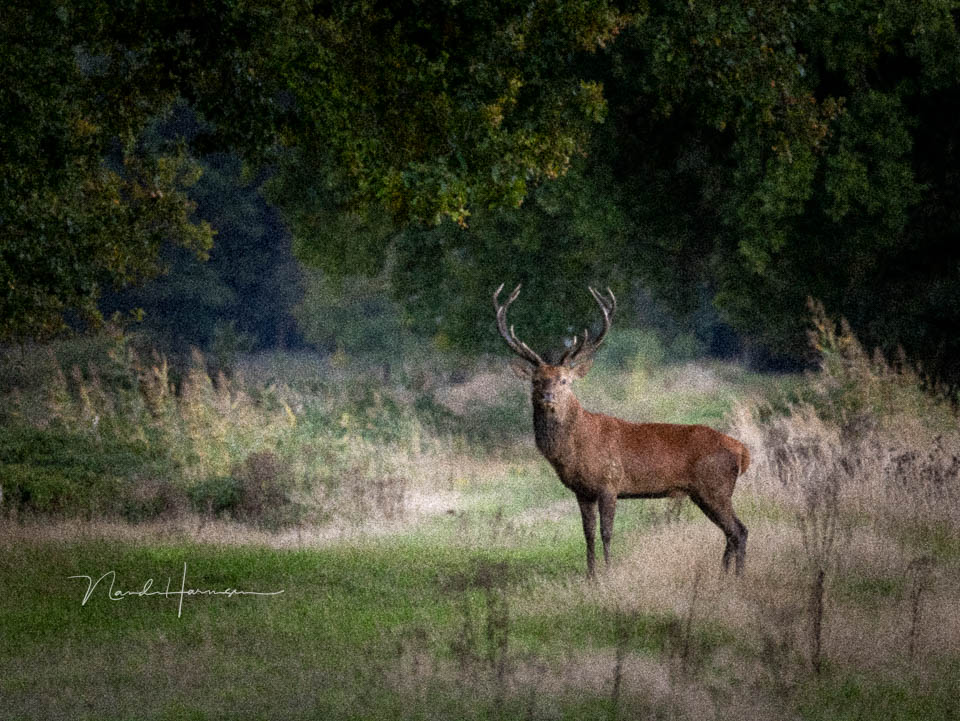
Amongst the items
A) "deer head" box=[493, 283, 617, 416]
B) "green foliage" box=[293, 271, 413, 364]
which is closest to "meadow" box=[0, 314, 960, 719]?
"deer head" box=[493, 283, 617, 416]

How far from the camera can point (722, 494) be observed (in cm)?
1142

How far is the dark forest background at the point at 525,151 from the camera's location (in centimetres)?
1219

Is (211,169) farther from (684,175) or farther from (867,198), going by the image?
(867,198)

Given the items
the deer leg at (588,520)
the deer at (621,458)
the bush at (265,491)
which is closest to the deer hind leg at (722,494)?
the deer at (621,458)

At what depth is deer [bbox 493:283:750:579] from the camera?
11.3m

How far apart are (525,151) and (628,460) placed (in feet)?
10.4

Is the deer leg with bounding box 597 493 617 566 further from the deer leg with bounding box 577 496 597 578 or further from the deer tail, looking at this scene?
the deer tail

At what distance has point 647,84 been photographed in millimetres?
16344

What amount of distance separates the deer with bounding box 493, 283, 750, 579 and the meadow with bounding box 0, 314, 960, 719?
19.5 inches

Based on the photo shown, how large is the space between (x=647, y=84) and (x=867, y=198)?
474cm

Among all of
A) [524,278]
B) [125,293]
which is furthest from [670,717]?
[125,293]

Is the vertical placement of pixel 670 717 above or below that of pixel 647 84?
below
